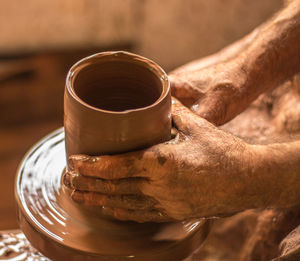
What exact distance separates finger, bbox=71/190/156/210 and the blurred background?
1.90 meters

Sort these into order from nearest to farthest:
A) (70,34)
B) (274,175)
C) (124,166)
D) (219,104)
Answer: (124,166) < (274,175) < (219,104) < (70,34)

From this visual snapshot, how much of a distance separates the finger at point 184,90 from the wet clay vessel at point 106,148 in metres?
0.20

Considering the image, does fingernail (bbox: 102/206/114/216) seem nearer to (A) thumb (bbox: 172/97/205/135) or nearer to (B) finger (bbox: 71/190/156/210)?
(B) finger (bbox: 71/190/156/210)

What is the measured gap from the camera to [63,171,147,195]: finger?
1156 mm

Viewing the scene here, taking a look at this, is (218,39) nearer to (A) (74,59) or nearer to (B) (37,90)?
(A) (74,59)

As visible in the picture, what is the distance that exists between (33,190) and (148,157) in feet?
1.40

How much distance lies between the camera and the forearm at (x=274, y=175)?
1248 millimetres

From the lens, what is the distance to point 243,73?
1.58m

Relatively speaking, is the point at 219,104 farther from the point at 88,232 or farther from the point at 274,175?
the point at 88,232

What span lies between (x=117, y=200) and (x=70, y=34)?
91.4 inches

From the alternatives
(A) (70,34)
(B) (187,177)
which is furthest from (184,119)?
(A) (70,34)

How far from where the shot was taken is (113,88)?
1.35 meters

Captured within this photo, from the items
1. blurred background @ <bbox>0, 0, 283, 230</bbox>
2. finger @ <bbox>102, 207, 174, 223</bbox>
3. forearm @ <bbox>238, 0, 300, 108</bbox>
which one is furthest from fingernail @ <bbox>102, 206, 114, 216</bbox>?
blurred background @ <bbox>0, 0, 283, 230</bbox>

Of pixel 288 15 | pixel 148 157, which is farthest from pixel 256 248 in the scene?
pixel 288 15
